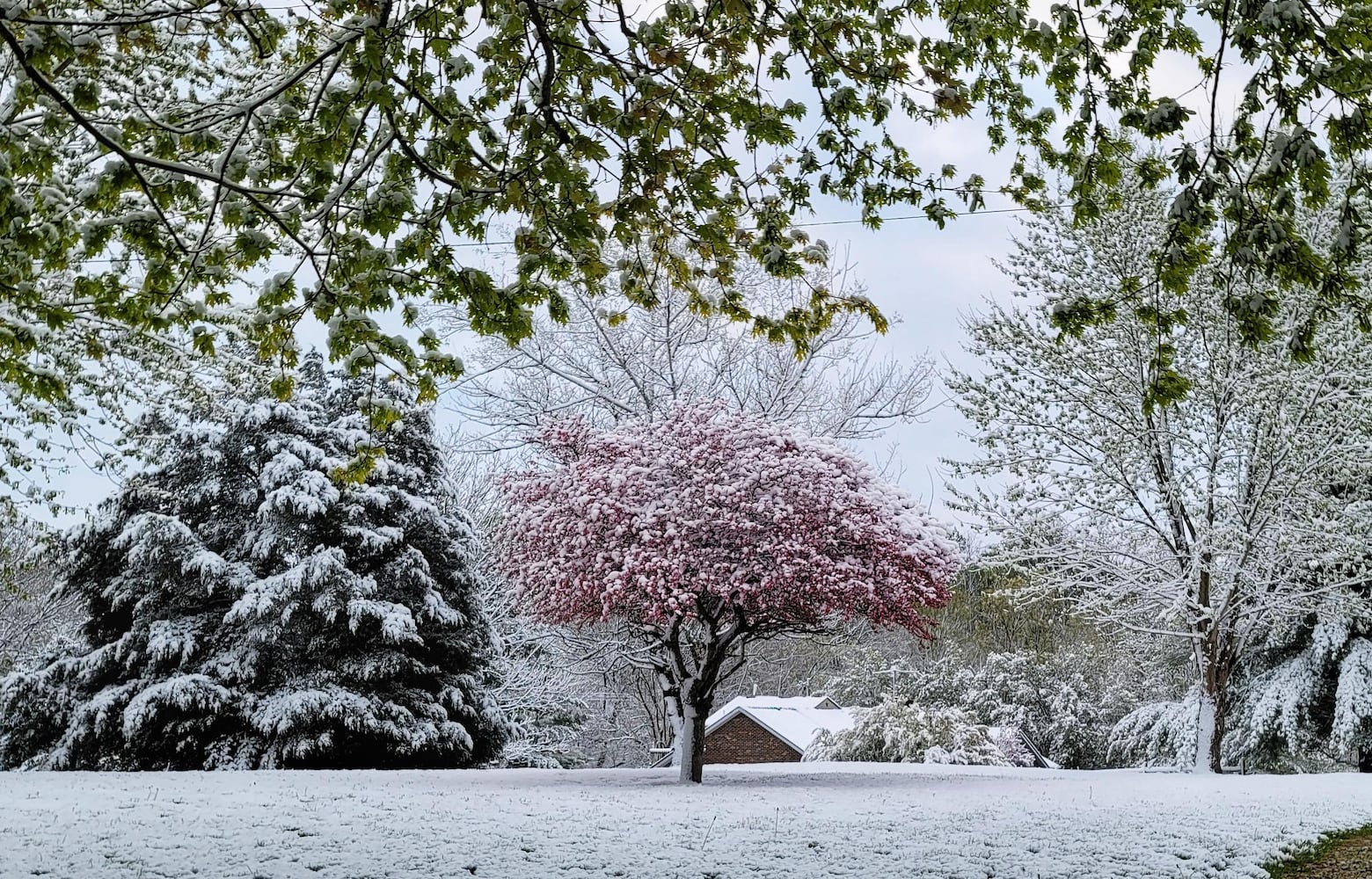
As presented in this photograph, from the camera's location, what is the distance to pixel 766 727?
27516 millimetres

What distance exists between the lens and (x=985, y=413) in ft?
48.5

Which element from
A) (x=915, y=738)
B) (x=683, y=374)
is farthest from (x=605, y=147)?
(x=915, y=738)

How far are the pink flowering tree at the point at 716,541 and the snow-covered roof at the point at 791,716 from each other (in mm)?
14754

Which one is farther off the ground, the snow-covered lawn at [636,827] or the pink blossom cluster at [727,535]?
the pink blossom cluster at [727,535]

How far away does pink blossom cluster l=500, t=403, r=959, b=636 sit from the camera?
10.3m

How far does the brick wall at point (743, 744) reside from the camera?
91.0 ft

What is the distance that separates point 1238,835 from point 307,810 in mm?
6634

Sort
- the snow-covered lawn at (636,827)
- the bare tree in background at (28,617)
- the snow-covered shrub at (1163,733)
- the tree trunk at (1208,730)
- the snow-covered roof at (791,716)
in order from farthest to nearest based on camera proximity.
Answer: the snow-covered roof at (791,716) → the bare tree in background at (28,617) → the snow-covered shrub at (1163,733) → the tree trunk at (1208,730) → the snow-covered lawn at (636,827)

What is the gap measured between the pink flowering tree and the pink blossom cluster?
2 cm

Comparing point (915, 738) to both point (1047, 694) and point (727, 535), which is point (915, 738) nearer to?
point (1047, 694)

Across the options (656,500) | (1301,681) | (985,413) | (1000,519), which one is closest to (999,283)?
(985,413)

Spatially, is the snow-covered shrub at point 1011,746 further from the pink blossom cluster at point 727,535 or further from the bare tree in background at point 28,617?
the bare tree in background at point 28,617

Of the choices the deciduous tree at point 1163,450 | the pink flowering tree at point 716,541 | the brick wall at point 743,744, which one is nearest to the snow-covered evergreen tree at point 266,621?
→ the pink flowering tree at point 716,541

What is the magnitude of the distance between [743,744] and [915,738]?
361 inches
